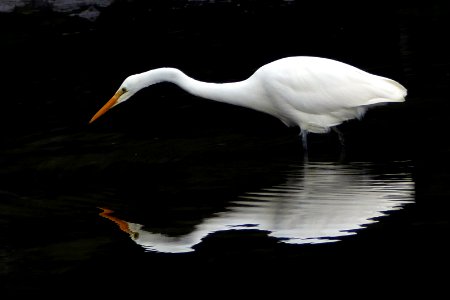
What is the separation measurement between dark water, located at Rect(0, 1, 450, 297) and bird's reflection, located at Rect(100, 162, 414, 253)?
21 millimetres

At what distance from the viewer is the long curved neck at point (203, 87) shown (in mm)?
10586

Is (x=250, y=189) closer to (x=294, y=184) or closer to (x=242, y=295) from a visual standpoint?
(x=294, y=184)

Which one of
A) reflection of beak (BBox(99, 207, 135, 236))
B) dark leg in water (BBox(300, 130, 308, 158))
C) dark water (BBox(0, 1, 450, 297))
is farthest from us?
dark leg in water (BBox(300, 130, 308, 158))

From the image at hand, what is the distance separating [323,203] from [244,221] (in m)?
0.73

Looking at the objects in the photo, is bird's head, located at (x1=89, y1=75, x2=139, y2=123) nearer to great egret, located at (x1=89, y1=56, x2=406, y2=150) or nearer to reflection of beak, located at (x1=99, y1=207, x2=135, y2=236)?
great egret, located at (x1=89, y1=56, x2=406, y2=150)

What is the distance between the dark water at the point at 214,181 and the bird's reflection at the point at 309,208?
21 millimetres

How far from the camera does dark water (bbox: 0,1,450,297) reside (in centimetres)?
711

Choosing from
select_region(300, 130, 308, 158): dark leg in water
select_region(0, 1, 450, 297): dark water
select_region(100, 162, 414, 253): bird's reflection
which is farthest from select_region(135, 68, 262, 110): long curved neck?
select_region(100, 162, 414, 253): bird's reflection

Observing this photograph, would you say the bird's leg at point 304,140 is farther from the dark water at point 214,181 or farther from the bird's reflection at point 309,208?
the bird's reflection at point 309,208

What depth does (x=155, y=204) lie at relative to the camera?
9.02 metres

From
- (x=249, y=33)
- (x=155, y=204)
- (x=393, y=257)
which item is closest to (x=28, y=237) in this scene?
(x=155, y=204)

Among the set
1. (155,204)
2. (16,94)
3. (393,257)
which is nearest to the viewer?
(393,257)

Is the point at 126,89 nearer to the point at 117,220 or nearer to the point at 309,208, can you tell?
the point at 117,220

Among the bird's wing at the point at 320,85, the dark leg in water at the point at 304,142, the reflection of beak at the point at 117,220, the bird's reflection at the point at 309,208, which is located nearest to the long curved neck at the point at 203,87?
the bird's wing at the point at 320,85
